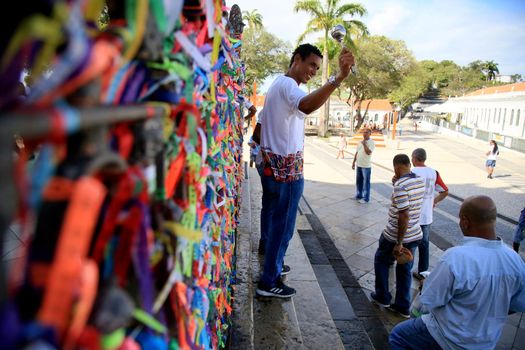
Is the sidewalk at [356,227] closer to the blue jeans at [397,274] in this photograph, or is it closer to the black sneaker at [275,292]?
the blue jeans at [397,274]

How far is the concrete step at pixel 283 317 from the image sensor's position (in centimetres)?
284

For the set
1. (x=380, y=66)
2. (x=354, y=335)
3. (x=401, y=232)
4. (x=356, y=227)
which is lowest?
(x=356, y=227)

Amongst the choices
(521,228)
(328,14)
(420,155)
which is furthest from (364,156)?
(328,14)

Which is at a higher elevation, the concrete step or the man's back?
the man's back

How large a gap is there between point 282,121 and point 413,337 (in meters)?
1.83

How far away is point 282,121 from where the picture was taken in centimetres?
301

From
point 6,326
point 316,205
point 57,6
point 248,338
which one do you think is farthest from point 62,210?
point 316,205

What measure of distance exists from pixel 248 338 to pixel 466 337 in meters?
1.41

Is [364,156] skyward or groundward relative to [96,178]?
groundward

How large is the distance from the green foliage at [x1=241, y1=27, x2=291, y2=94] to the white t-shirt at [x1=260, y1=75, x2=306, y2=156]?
124 ft

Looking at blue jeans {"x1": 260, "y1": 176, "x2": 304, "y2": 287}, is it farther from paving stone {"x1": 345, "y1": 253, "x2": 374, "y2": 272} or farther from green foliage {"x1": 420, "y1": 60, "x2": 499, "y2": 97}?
green foliage {"x1": 420, "y1": 60, "x2": 499, "y2": 97}

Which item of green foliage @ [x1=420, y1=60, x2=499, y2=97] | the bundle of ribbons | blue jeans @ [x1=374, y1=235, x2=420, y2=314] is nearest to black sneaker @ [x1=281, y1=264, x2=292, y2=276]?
blue jeans @ [x1=374, y1=235, x2=420, y2=314]

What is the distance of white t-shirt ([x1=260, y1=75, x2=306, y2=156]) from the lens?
294cm

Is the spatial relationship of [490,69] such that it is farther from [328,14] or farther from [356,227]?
[356,227]
